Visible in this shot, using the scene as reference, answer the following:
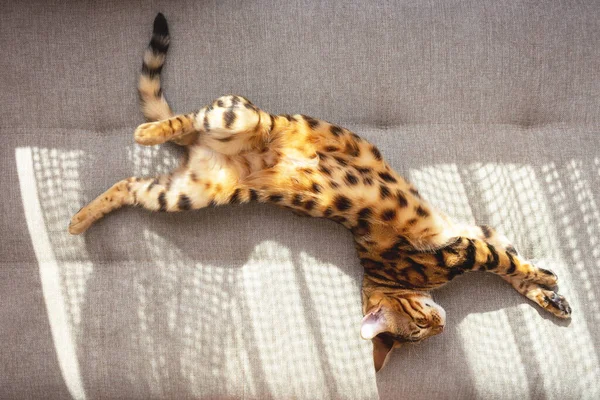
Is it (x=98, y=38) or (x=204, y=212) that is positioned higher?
(x=98, y=38)

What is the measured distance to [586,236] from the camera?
1825mm

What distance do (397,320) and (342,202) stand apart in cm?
41

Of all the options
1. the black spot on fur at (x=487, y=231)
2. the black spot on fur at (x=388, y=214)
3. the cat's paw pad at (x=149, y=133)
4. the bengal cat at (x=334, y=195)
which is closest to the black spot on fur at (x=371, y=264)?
the bengal cat at (x=334, y=195)

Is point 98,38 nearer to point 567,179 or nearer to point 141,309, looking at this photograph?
point 141,309

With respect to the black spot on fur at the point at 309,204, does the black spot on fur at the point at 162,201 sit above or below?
above

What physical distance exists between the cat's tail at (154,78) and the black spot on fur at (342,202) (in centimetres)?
61

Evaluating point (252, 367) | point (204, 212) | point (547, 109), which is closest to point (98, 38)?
point (204, 212)

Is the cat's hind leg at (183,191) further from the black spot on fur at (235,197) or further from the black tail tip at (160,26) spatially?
the black tail tip at (160,26)

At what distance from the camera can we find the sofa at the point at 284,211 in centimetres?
176

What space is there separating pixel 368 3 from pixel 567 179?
35.4 inches

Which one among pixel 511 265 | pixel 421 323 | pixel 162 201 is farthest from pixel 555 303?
pixel 162 201

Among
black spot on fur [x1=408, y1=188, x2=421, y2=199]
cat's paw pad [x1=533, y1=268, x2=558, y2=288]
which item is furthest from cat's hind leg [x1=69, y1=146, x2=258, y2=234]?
cat's paw pad [x1=533, y1=268, x2=558, y2=288]

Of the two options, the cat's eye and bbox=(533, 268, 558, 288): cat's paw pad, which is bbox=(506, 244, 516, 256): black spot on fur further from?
the cat's eye

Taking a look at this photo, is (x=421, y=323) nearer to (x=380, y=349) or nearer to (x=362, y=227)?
(x=380, y=349)
